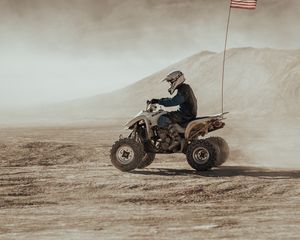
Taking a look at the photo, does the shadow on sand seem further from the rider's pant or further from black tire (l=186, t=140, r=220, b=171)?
the rider's pant

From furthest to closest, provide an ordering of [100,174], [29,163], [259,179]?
1. [29,163]
2. [100,174]
3. [259,179]

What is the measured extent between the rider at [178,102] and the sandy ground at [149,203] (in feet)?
3.53

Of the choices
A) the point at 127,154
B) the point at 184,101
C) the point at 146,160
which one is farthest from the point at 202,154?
the point at 146,160

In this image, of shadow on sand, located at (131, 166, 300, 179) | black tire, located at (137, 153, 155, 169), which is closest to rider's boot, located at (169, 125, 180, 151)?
shadow on sand, located at (131, 166, 300, 179)

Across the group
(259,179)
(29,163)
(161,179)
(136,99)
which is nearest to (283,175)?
(259,179)

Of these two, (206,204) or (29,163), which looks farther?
(29,163)

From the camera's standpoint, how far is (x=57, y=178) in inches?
497

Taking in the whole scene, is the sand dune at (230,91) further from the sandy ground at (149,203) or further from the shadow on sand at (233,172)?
the sandy ground at (149,203)

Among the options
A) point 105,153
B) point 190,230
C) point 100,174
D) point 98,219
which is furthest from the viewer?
point 105,153

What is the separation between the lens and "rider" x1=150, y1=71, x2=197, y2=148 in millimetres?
13266

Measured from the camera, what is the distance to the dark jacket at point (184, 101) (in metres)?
13.2

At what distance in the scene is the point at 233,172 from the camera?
1352 cm

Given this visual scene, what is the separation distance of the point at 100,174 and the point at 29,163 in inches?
151

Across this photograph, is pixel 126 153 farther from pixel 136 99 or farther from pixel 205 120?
pixel 136 99
